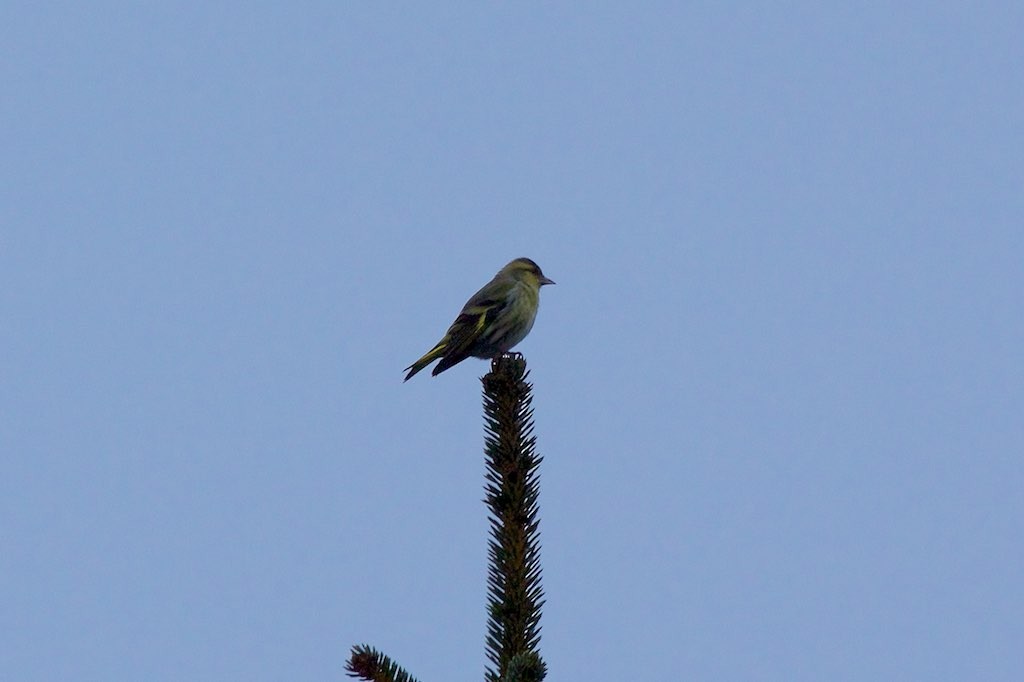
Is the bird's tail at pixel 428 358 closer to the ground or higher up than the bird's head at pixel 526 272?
closer to the ground

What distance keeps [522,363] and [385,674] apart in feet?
4.93

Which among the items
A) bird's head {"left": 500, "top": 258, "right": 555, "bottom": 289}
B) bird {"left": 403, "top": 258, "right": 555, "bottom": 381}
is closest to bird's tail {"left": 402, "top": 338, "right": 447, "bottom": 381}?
bird {"left": 403, "top": 258, "right": 555, "bottom": 381}

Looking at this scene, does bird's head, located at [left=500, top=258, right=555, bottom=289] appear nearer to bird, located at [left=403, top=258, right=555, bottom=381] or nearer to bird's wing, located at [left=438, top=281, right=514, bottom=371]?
bird, located at [left=403, top=258, right=555, bottom=381]

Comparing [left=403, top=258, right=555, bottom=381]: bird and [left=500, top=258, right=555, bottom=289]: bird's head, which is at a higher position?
[left=500, top=258, right=555, bottom=289]: bird's head

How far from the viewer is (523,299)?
33.2ft

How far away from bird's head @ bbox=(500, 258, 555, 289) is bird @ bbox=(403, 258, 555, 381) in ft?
0.57

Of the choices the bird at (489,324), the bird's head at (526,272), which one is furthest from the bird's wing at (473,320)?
the bird's head at (526,272)

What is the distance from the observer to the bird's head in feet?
35.3

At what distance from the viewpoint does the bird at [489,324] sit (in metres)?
9.42

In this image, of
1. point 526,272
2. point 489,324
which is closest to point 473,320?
point 489,324

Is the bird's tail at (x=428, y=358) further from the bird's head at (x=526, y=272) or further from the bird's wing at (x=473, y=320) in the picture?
the bird's head at (x=526, y=272)

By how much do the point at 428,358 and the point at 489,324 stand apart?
0.64 metres

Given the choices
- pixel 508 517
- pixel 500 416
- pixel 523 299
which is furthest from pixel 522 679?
pixel 523 299

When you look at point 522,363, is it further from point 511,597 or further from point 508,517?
point 511,597
